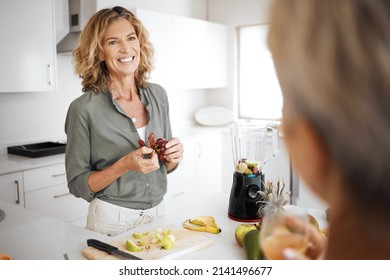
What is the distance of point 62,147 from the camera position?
52.4 inches

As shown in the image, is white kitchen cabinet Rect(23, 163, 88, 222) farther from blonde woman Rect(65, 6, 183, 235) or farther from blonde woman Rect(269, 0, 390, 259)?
blonde woman Rect(269, 0, 390, 259)

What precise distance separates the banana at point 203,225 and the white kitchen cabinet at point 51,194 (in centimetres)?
47

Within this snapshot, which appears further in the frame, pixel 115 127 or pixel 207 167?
pixel 207 167

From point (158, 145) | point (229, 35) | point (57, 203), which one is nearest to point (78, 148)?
point (158, 145)

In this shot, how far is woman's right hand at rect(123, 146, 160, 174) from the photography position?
38.5 inches

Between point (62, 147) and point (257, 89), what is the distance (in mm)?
733

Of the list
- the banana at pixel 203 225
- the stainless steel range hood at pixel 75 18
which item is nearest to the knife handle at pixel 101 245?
the banana at pixel 203 225

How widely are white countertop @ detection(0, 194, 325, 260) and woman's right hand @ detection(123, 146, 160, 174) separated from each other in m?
0.13

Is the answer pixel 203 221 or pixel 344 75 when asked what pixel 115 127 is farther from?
pixel 344 75

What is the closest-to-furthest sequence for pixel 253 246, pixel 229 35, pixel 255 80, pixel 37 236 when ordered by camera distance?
1. pixel 253 246
2. pixel 37 236
3. pixel 255 80
4. pixel 229 35

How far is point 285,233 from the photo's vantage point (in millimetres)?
513

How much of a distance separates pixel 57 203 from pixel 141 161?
516 mm
